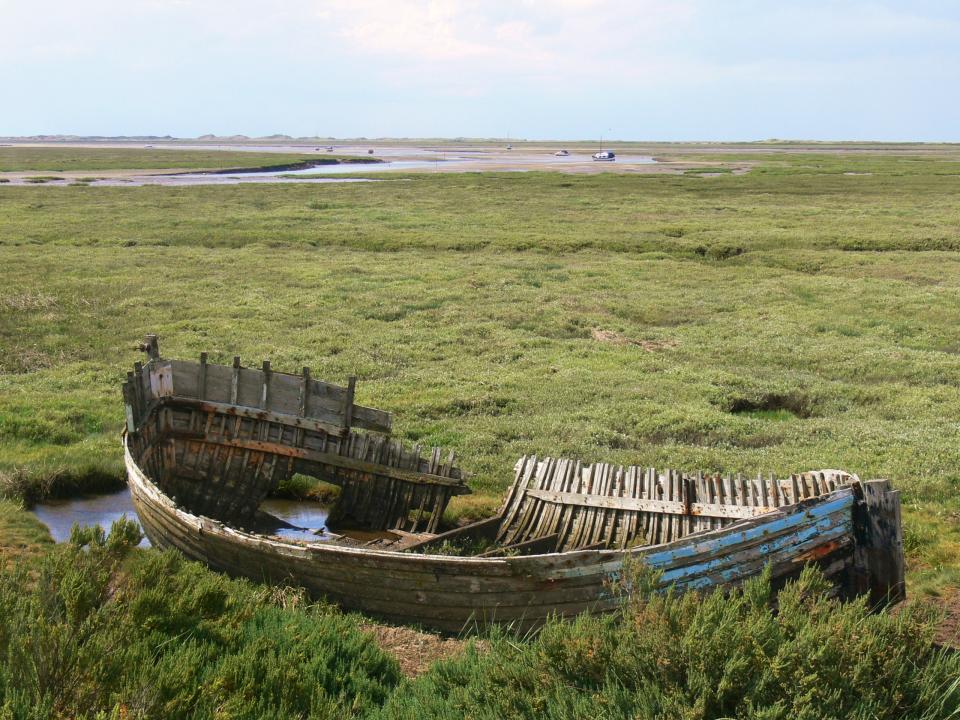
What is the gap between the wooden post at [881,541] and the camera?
903 centimetres

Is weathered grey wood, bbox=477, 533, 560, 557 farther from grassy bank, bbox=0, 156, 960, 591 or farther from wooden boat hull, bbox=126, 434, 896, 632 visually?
grassy bank, bbox=0, 156, 960, 591

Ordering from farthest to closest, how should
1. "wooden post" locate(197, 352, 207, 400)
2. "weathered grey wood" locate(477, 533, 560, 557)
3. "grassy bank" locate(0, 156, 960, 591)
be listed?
1. "grassy bank" locate(0, 156, 960, 591)
2. "wooden post" locate(197, 352, 207, 400)
3. "weathered grey wood" locate(477, 533, 560, 557)

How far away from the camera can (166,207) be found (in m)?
57.1

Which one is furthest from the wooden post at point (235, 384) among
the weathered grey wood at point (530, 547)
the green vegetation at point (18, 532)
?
the weathered grey wood at point (530, 547)

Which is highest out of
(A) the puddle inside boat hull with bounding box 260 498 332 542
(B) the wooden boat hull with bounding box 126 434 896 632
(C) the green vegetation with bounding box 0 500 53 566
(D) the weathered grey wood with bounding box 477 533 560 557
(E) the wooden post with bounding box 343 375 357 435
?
(E) the wooden post with bounding box 343 375 357 435

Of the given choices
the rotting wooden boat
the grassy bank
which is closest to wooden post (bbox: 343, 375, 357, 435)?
the rotting wooden boat

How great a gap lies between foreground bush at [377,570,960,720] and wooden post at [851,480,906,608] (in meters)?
1.72

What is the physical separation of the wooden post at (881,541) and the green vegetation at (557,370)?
168 centimetres

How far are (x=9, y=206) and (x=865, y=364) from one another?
51.4 meters

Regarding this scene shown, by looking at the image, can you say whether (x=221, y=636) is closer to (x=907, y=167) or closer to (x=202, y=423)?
(x=202, y=423)

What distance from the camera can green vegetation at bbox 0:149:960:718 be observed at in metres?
6.67

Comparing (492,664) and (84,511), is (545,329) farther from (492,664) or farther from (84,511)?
(492,664)

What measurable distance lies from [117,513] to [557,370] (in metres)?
10.5

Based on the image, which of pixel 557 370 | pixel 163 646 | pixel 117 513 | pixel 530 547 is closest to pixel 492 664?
pixel 163 646
